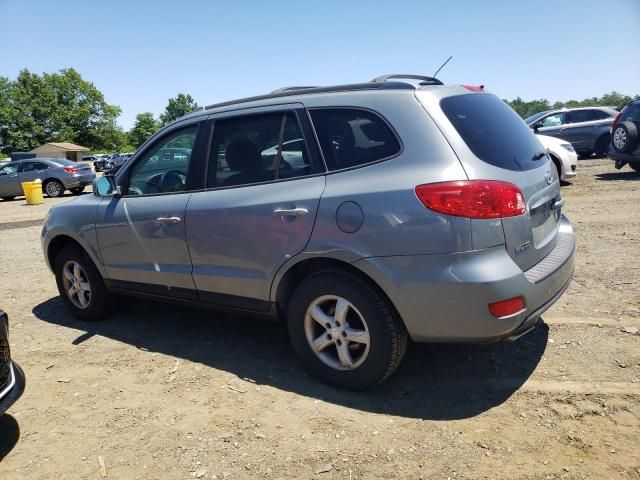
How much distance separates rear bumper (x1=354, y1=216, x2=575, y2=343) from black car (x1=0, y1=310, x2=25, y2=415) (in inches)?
83.6

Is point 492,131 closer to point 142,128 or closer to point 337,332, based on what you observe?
point 337,332

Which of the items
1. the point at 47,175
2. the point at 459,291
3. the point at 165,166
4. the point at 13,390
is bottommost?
the point at 13,390

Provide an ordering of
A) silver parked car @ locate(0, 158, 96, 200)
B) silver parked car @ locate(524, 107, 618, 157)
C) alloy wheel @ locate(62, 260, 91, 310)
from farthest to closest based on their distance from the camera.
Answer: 1. silver parked car @ locate(0, 158, 96, 200)
2. silver parked car @ locate(524, 107, 618, 157)
3. alloy wheel @ locate(62, 260, 91, 310)

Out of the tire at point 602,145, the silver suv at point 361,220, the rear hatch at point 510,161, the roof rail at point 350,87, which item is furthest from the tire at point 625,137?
the roof rail at point 350,87

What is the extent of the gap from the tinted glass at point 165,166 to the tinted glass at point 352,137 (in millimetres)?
1198

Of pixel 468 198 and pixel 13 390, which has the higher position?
pixel 468 198

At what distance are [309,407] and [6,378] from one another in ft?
5.86

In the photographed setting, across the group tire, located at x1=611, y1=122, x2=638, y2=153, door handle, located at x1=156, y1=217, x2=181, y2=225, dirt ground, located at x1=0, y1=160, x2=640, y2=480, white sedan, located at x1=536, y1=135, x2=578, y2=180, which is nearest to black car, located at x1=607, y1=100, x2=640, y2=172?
tire, located at x1=611, y1=122, x2=638, y2=153

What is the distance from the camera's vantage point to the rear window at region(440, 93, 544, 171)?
2.84 metres

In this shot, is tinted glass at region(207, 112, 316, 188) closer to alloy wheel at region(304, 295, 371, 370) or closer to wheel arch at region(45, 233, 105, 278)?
alloy wheel at region(304, 295, 371, 370)

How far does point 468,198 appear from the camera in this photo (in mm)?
2592

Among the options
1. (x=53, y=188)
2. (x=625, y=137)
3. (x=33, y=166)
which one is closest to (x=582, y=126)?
(x=625, y=137)

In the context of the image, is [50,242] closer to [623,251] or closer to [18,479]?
[18,479]

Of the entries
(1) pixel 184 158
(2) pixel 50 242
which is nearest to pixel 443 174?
(1) pixel 184 158
